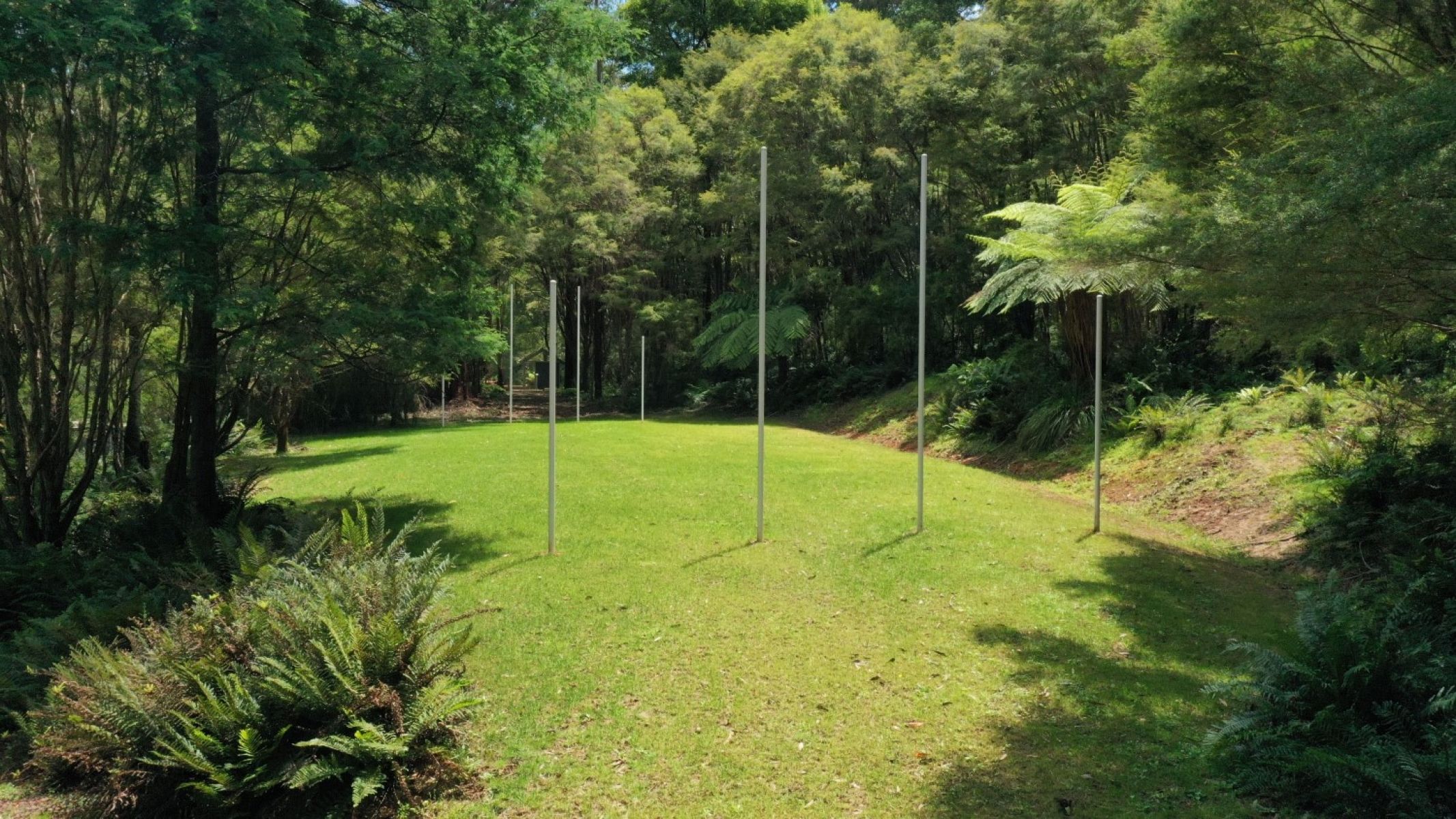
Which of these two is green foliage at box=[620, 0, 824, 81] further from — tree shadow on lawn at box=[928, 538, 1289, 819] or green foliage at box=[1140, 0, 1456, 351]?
tree shadow on lawn at box=[928, 538, 1289, 819]

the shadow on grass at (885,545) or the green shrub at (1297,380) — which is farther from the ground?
the green shrub at (1297,380)

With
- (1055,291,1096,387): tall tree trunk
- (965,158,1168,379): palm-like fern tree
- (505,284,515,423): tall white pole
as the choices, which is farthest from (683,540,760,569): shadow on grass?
(1055,291,1096,387): tall tree trunk

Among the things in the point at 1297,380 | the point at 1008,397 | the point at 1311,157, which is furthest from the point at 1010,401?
the point at 1311,157

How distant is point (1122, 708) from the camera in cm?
480

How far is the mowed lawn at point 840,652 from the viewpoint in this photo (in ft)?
13.4

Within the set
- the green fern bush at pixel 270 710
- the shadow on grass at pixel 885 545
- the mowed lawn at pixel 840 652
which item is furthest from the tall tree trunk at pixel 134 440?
the shadow on grass at pixel 885 545

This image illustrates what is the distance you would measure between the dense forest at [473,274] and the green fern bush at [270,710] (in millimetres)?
73

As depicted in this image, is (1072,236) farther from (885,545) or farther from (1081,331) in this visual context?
(1081,331)

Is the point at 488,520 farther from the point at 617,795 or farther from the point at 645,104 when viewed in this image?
the point at 645,104

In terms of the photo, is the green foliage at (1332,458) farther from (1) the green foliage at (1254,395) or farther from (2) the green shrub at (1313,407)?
(1) the green foliage at (1254,395)

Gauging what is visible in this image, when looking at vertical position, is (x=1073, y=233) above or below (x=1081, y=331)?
above

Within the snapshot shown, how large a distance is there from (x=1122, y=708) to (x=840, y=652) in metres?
1.79

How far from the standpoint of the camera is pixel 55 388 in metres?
9.07

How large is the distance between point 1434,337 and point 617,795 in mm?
9887
